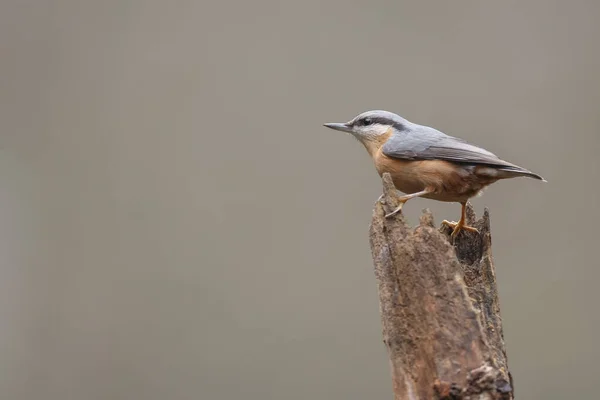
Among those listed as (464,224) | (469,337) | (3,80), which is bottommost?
(469,337)

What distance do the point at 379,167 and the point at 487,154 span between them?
45 centimetres

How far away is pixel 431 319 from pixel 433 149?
886mm

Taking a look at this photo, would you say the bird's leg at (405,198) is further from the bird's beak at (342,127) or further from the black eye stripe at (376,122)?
the bird's beak at (342,127)

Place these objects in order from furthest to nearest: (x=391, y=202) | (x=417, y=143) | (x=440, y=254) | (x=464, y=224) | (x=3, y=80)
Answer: (x=3, y=80), (x=417, y=143), (x=464, y=224), (x=391, y=202), (x=440, y=254)

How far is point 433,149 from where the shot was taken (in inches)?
101

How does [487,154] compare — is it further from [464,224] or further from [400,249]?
[400,249]

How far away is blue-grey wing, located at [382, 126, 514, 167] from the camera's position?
97.0 inches

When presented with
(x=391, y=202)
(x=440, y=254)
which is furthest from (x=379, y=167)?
(x=440, y=254)

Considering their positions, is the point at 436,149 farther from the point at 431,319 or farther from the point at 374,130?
the point at 431,319

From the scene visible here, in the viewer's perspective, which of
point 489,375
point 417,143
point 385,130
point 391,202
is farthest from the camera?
point 385,130

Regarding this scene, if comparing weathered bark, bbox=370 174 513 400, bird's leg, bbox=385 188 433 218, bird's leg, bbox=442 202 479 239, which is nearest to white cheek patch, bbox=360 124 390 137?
bird's leg, bbox=385 188 433 218

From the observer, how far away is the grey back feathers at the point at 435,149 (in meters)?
2.44

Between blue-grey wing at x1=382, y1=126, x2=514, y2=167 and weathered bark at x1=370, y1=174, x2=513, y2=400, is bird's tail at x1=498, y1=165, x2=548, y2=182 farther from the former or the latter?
weathered bark at x1=370, y1=174, x2=513, y2=400

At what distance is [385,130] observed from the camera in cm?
280
